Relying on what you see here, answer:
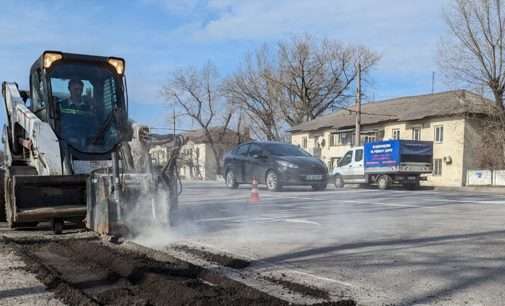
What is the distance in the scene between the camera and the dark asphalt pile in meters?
4.36


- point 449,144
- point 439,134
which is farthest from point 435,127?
point 449,144

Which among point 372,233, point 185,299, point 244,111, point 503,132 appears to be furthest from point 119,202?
point 244,111

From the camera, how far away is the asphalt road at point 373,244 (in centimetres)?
496

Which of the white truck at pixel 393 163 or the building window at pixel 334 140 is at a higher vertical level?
the building window at pixel 334 140

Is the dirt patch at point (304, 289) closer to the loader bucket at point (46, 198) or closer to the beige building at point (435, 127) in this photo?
the loader bucket at point (46, 198)

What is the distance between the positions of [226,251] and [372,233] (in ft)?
8.73

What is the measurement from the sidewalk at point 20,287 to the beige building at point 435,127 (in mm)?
34426

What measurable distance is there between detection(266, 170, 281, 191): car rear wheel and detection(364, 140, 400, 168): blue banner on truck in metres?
10.5

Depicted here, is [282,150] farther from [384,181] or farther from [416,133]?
[416,133]

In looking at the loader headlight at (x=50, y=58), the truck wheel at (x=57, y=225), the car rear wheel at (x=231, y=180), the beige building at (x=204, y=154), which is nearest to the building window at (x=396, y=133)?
the car rear wheel at (x=231, y=180)

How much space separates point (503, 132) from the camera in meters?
33.7

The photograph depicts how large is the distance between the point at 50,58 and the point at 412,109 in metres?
37.1

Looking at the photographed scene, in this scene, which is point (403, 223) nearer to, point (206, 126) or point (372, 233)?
point (372, 233)

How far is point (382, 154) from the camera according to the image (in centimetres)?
2722
